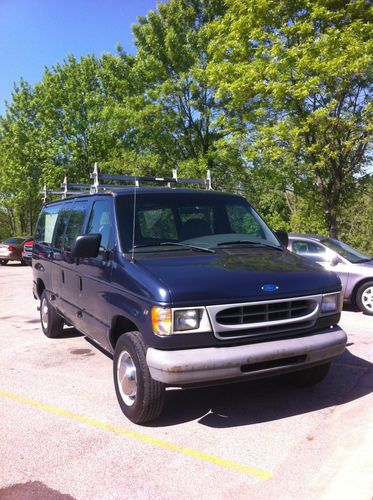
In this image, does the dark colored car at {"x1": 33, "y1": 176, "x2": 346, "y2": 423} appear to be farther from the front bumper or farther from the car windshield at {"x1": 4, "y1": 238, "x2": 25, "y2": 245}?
the car windshield at {"x1": 4, "y1": 238, "x2": 25, "y2": 245}

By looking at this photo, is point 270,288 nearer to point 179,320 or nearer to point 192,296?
point 192,296

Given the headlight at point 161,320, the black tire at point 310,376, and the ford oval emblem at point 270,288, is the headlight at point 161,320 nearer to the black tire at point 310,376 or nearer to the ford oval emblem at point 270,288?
the ford oval emblem at point 270,288

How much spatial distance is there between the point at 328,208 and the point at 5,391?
13.5 metres

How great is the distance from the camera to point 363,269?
892cm

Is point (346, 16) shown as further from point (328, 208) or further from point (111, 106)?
point (111, 106)

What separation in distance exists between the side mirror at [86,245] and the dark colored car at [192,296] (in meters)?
0.01

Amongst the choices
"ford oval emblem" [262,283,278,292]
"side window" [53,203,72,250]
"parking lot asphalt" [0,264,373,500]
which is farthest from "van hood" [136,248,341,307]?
"side window" [53,203,72,250]

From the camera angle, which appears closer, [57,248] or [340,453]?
[340,453]

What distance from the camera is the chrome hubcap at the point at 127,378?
3928 mm

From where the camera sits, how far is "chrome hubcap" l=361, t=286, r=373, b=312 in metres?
8.72

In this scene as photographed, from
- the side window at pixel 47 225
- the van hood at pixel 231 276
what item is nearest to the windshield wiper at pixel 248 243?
the van hood at pixel 231 276

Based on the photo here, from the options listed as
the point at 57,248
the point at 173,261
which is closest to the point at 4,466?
the point at 173,261

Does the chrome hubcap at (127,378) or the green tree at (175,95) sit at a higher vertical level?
the green tree at (175,95)

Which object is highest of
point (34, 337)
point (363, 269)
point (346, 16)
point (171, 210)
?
point (346, 16)
